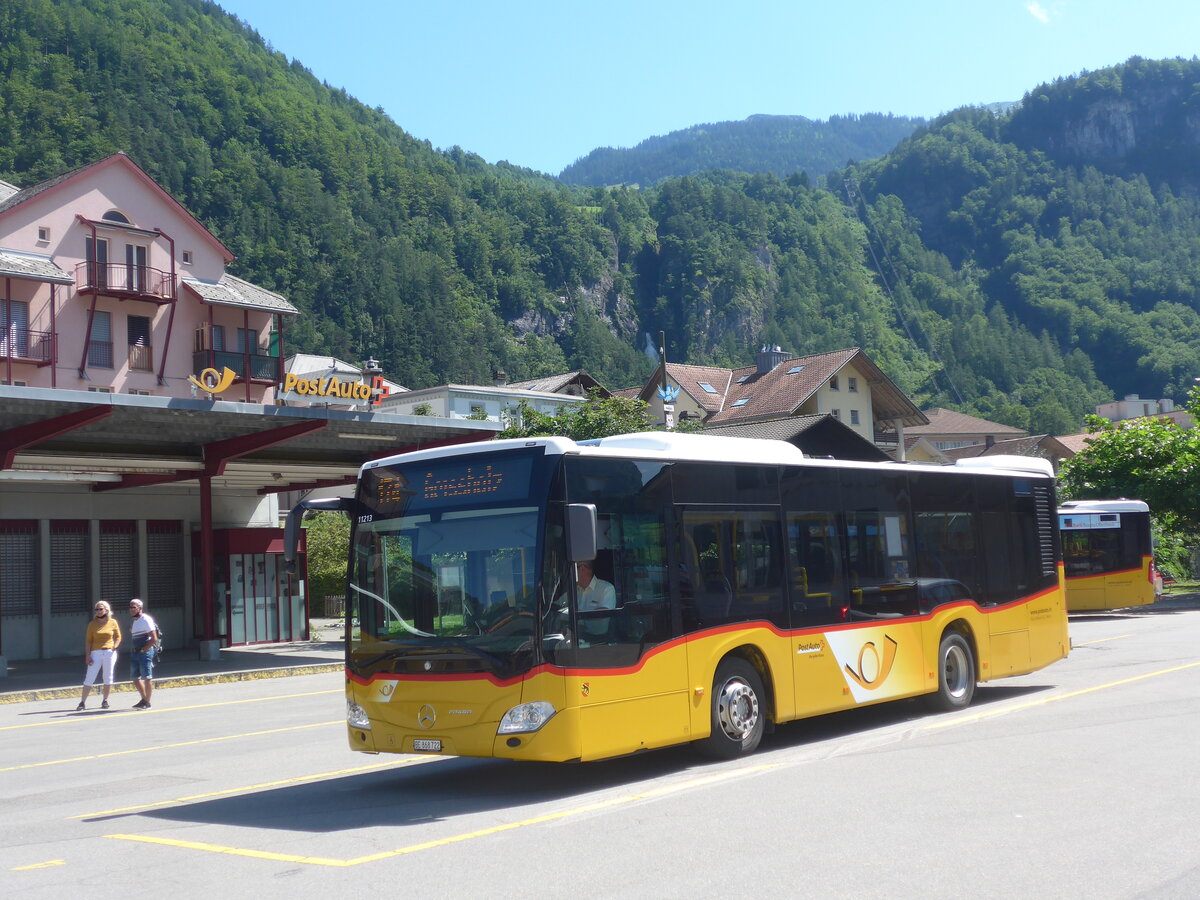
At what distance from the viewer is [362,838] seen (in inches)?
319

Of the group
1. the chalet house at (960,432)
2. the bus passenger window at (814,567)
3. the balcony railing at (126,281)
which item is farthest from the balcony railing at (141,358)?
the chalet house at (960,432)

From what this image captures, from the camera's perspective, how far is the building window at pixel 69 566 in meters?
27.9

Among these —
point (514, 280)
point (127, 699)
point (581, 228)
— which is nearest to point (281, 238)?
point (514, 280)

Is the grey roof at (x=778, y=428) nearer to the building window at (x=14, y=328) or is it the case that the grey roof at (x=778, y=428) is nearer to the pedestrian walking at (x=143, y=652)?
the building window at (x=14, y=328)

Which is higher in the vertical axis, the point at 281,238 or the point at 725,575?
the point at 281,238

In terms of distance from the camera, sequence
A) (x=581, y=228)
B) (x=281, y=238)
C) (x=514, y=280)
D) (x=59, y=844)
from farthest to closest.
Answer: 1. (x=581, y=228)
2. (x=514, y=280)
3. (x=281, y=238)
4. (x=59, y=844)

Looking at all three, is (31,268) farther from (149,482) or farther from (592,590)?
(592,590)

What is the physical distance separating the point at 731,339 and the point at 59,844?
576 ft

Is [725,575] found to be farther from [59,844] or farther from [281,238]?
[281,238]

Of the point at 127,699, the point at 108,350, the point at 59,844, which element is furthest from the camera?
the point at 108,350

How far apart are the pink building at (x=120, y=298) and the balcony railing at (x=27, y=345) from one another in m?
0.04

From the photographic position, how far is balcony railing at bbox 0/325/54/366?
43812 millimetres

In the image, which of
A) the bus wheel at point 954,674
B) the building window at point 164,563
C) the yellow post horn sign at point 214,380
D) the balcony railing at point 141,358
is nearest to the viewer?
the bus wheel at point 954,674

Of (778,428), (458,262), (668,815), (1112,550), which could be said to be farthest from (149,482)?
(458,262)
